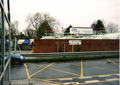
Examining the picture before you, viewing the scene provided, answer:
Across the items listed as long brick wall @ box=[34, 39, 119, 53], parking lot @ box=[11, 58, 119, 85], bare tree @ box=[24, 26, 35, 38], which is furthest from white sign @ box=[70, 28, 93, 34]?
bare tree @ box=[24, 26, 35, 38]

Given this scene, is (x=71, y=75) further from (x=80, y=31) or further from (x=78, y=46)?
(x=80, y=31)

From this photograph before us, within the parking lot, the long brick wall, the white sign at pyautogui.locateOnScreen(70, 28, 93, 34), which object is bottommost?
the parking lot

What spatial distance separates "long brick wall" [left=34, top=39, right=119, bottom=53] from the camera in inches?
798

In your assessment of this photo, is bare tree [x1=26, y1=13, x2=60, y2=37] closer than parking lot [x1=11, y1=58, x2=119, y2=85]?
No

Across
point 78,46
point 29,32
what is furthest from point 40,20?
point 78,46

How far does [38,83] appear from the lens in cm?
595

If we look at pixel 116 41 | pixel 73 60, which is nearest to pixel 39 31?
pixel 116 41

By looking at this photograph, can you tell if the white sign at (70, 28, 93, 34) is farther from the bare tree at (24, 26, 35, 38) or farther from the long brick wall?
the bare tree at (24, 26, 35, 38)

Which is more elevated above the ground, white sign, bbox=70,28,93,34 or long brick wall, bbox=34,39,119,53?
white sign, bbox=70,28,93,34

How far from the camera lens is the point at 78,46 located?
21688 millimetres

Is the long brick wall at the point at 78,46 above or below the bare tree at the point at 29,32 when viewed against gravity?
below

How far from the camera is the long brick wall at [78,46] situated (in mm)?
20281

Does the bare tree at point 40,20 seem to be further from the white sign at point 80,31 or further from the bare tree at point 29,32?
the white sign at point 80,31

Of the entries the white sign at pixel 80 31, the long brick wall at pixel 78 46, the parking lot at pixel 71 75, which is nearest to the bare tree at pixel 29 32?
the white sign at pixel 80 31
